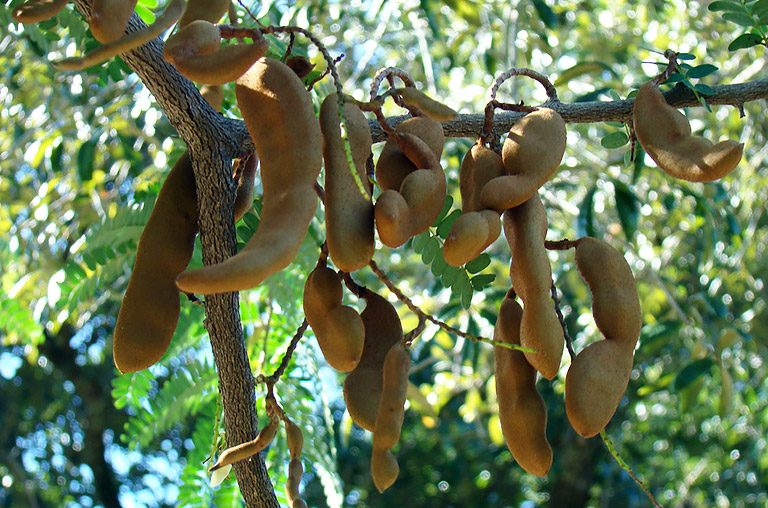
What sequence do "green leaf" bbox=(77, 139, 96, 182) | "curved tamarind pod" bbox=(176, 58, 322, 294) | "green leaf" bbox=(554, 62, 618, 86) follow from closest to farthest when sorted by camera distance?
"curved tamarind pod" bbox=(176, 58, 322, 294) → "green leaf" bbox=(554, 62, 618, 86) → "green leaf" bbox=(77, 139, 96, 182)

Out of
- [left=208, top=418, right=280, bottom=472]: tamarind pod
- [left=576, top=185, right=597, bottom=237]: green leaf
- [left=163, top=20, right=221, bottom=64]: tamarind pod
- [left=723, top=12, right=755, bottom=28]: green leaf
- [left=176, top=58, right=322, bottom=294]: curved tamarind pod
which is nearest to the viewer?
[left=176, top=58, right=322, bottom=294]: curved tamarind pod

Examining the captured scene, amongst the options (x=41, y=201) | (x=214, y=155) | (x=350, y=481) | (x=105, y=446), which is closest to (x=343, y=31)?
(x=41, y=201)

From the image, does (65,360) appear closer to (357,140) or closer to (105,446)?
(105,446)

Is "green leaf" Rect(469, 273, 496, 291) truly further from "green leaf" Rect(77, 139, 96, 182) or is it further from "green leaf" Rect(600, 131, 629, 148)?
"green leaf" Rect(77, 139, 96, 182)

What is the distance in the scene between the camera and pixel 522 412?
62cm

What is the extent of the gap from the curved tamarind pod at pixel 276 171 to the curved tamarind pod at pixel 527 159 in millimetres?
139

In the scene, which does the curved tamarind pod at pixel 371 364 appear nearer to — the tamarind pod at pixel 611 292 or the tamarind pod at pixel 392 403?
the tamarind pod at pixel 392 403

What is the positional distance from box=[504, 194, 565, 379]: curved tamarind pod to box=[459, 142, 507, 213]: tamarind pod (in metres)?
0.03

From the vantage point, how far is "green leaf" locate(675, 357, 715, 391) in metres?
2.12

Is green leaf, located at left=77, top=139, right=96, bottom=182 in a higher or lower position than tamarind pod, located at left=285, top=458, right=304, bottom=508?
higher

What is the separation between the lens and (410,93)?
61 centimetres

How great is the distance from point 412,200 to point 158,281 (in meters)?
0.21

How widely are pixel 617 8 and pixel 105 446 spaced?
→ 4786 millimetres

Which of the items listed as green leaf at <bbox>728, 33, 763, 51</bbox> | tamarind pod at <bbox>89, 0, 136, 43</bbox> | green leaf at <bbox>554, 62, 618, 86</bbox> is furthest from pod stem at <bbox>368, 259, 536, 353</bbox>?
green leaf at <bbox>554, 62, 618, 86</bbox>
